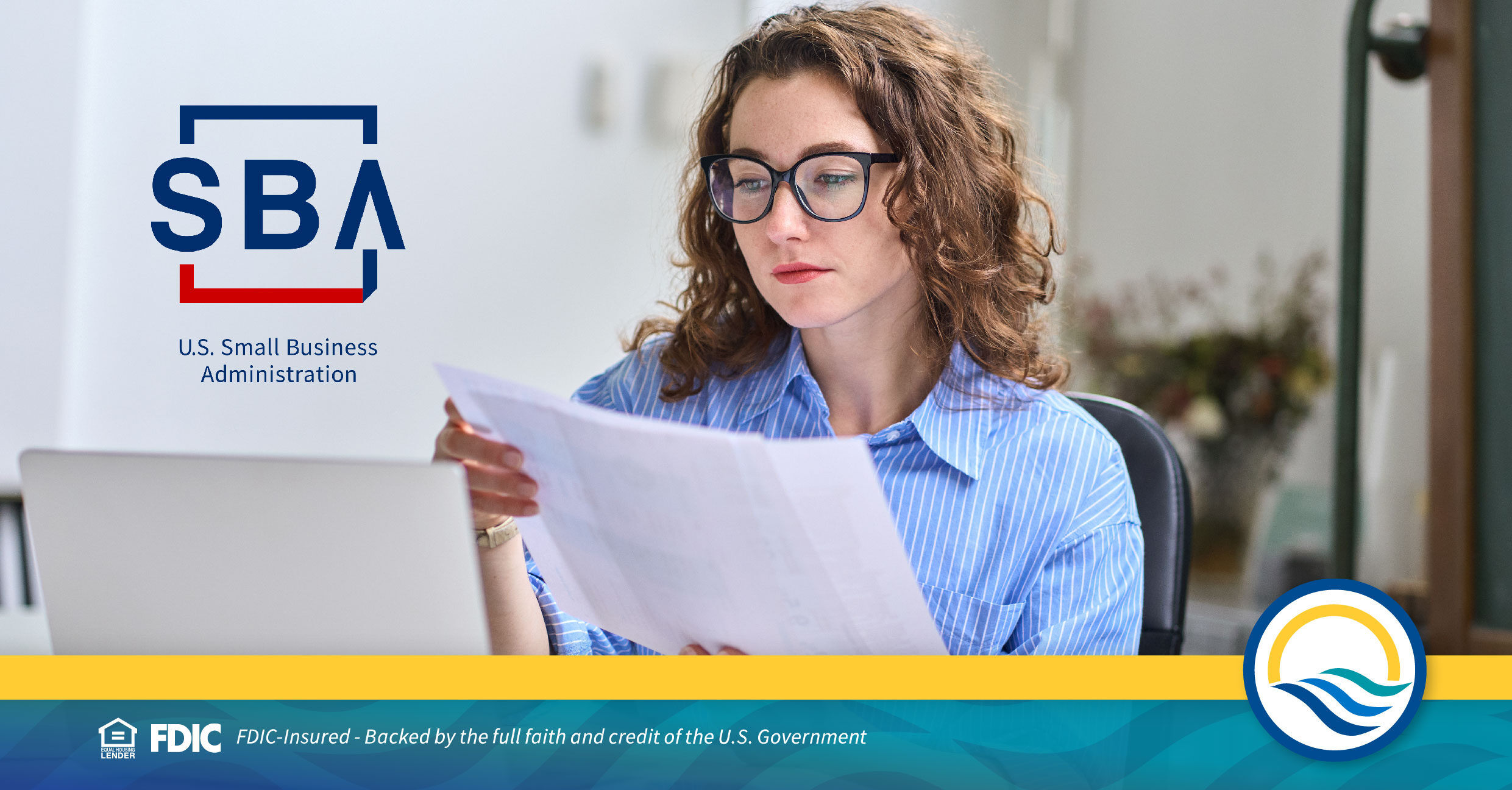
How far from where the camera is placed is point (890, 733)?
57 cm

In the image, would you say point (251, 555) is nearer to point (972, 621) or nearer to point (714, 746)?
point (714, 746)

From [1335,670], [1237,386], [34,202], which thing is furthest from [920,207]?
[1237,386]

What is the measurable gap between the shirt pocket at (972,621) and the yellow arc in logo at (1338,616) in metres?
0.22

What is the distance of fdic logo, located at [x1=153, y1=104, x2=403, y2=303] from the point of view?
2.76 ft

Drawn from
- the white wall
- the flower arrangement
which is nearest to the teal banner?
the white wall

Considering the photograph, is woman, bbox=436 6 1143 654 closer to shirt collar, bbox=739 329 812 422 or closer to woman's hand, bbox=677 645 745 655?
shirt collar, bbox=739 329 812 422

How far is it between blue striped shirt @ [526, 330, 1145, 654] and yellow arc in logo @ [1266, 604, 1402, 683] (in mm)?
176

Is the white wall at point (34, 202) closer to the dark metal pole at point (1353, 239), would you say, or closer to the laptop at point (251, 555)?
the laptop at point (251, 555)

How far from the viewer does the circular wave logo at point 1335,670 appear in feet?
1.91

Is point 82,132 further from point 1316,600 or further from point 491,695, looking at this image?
point 1316,600

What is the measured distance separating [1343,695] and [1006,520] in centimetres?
28

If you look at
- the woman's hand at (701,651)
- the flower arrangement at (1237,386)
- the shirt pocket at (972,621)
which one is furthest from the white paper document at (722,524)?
the flower arrangement at (1237,386)

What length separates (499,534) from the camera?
762 mm

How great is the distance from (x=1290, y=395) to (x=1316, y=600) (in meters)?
1.60
